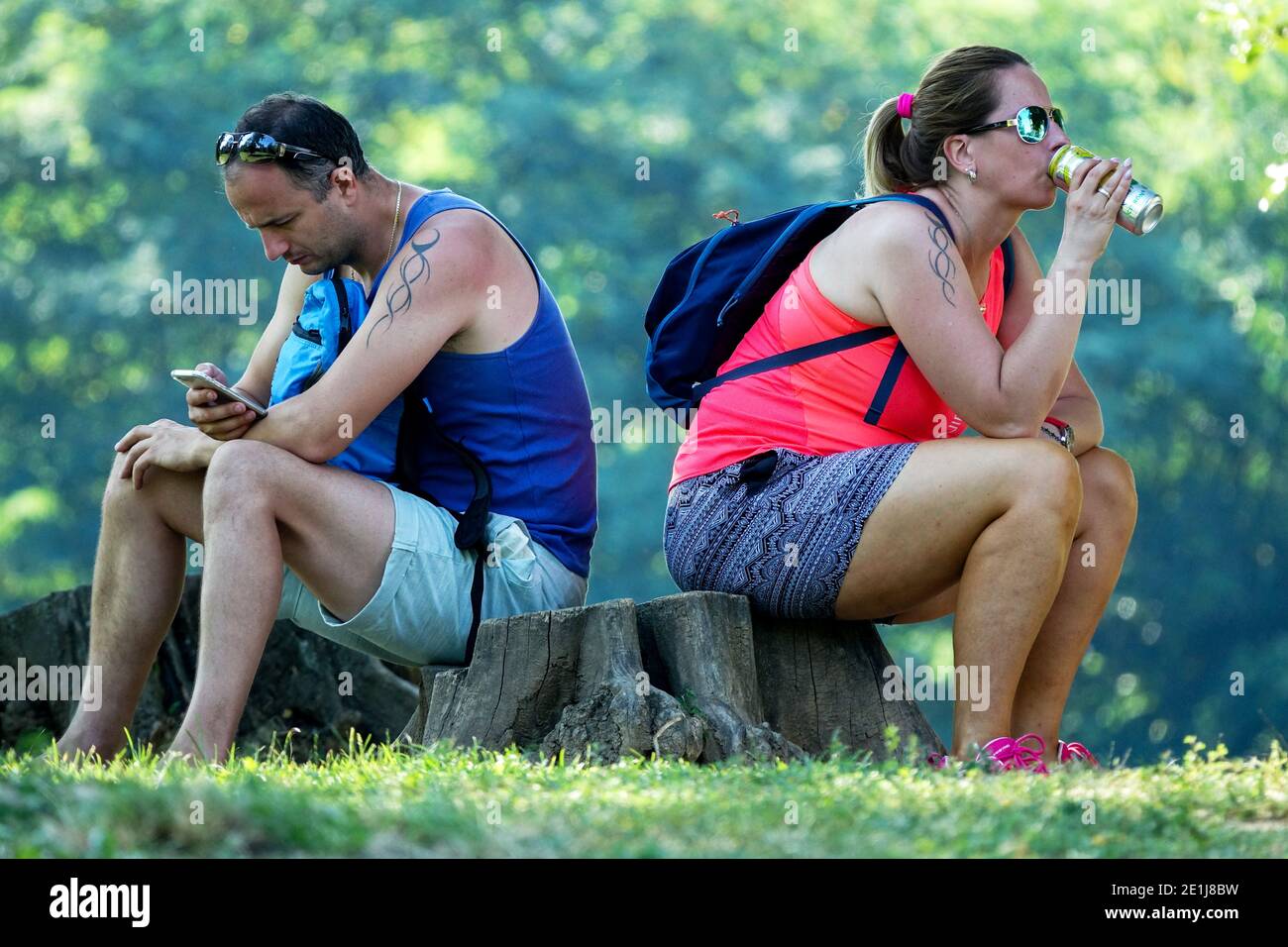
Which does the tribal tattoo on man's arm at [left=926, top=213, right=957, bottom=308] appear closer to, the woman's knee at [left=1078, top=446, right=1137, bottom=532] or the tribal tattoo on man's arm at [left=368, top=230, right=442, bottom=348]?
the woman's knee at [left=1078, top=446, right=1137, bottom=532]

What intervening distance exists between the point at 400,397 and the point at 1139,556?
16699 millimetres

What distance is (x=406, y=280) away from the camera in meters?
4.57

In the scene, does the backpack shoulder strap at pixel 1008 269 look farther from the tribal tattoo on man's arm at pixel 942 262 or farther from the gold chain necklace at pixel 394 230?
the gold chain necklace at pixel 394 230

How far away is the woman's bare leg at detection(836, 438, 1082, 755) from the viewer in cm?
413

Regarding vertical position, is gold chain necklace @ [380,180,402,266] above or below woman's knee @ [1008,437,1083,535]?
above

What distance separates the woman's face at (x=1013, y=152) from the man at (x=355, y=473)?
48.2 inches

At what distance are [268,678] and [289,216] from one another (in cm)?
216

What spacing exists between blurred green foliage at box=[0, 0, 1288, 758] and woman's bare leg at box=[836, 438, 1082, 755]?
1390 centimetres

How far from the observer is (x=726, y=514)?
175 inches

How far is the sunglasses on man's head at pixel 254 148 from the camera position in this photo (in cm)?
466

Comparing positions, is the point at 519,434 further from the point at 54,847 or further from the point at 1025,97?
the point at 54,847

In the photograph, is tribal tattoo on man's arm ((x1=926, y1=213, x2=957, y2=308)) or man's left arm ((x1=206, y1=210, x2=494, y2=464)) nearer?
tribal tattoo on man's arm ((x1=926, y1=213, x2=957, y2=308))

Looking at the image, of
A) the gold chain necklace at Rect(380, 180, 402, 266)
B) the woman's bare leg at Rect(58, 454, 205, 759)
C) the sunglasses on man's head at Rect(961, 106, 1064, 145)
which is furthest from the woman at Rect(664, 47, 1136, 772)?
the woman's bare leg at Rect(58, 454, 205, 759)
